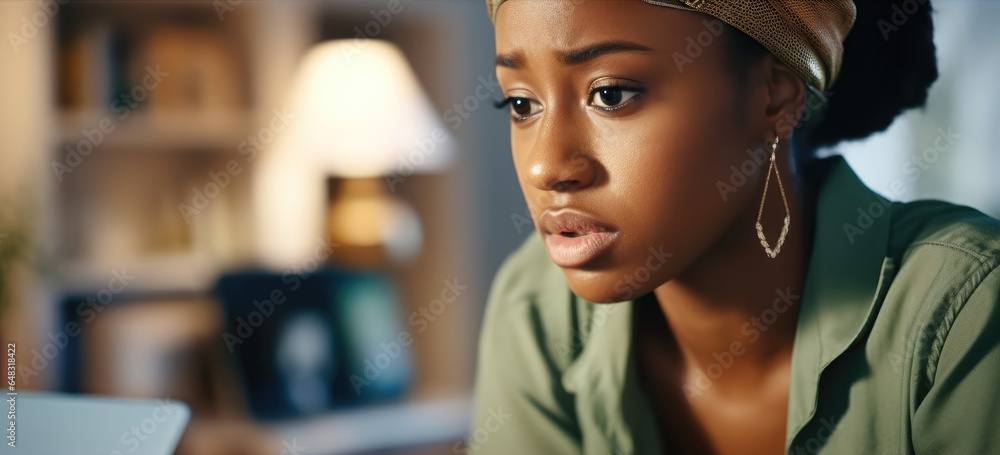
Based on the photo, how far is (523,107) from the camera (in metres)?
0.82

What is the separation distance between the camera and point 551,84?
0.75 meters

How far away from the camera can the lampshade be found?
83.4 inches

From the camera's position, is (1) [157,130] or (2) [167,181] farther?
(2) [167,181]

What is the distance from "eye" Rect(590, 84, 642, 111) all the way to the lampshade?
1.49 m

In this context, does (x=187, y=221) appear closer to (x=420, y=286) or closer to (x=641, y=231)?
(x=420, y=286)

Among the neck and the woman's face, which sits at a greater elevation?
the woman's face

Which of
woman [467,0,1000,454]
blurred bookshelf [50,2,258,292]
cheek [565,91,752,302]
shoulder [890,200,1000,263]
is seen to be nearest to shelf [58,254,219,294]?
blurred bookshelf [50,2,258,292]

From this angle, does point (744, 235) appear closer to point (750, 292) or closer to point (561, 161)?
point (750, 292)

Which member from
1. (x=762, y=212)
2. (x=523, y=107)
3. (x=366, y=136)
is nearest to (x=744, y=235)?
(x=762, y=212)

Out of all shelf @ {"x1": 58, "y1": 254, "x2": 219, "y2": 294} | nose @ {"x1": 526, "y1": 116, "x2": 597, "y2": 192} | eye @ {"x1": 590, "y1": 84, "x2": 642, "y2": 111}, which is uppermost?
eye @ {"x1": 590, "y1": 84, "x2": 642, "y2": 111}

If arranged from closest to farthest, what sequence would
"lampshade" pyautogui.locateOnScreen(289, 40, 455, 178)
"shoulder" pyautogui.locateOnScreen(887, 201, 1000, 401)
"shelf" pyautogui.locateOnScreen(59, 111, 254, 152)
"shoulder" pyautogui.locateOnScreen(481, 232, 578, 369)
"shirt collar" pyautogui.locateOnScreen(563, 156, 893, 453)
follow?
"shoulder" pyautogui.locateOnScreen(887, 201, 1000, 401) < "shirt collar" pyautogui.locateOnScreen(563, 156, 893, 453) < "shoulder" pyautogui.locateOnScreen(481, 232, 578, 369) < "shelf" pyautogui.locateOnScreen(59, 111, 254, 152) < "lampshade" pyautogui.locateOnScreen(289, 40, 455, 178)

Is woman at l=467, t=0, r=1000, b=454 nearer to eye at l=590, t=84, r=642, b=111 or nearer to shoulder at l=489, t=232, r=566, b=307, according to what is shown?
eye at l=590, t=84, r=642, b=111

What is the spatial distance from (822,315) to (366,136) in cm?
155

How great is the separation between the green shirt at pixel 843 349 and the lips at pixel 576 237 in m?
0.23
